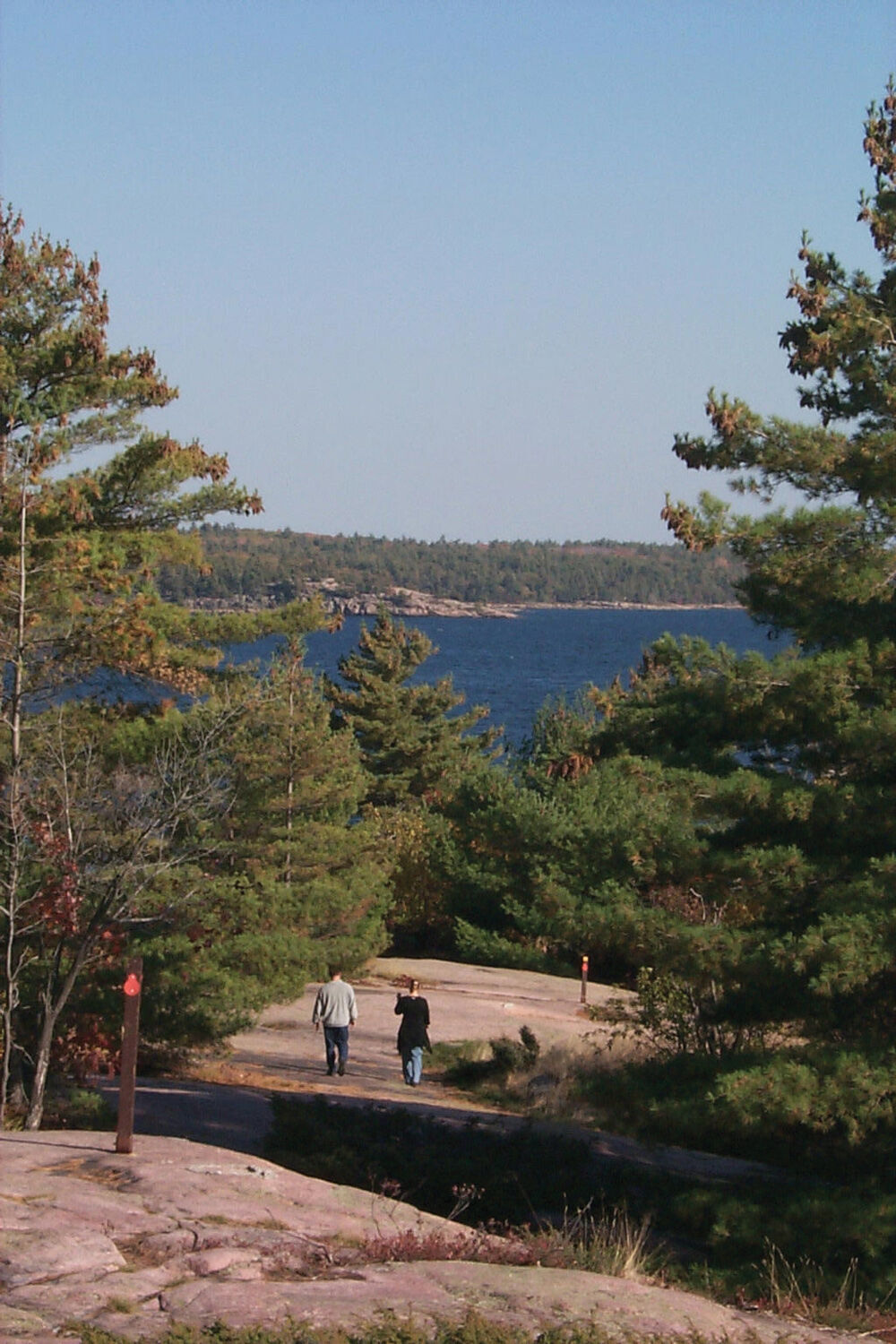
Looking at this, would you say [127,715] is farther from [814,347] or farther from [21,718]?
[814,347]

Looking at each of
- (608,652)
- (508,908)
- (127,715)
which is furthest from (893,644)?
(608,652)

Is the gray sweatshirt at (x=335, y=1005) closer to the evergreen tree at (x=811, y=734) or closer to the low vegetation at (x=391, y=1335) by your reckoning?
the evergreen tree at (x=811, y=734)

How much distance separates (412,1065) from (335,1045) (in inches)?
42.4

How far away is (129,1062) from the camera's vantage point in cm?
1019

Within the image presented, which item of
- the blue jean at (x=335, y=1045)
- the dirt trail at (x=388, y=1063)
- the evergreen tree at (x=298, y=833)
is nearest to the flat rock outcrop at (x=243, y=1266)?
the dirt trail at (x=388, y=1063)

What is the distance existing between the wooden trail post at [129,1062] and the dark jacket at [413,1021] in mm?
9082

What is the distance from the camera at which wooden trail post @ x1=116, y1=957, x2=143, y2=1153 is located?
9.81m

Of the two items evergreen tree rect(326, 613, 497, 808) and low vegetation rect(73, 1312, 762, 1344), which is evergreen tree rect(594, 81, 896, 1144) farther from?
evergreen tree rect(326, 613, 497, 808)

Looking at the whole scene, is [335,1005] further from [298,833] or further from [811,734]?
[811,734]

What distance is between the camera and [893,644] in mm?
12828

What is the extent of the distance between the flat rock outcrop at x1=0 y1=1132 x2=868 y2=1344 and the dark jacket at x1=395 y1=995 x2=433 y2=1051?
31.4ft

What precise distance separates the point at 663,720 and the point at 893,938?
3.13 metres

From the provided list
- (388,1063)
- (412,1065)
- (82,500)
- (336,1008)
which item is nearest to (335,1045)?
(336,1008)

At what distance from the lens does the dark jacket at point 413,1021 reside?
1923 centimetres
